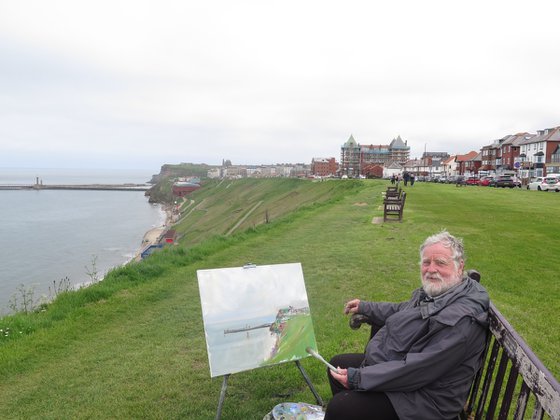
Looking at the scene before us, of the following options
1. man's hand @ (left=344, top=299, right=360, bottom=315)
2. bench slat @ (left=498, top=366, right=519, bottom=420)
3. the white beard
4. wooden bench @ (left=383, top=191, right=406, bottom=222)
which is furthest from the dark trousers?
wooden bench @ (left=383, top=191, right=406, bottom=222)

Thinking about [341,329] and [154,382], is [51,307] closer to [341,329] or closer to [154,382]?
[154,382]

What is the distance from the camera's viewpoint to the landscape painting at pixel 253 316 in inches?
150

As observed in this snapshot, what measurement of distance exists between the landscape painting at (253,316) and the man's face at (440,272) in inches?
56.4

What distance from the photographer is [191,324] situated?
22.3 ft

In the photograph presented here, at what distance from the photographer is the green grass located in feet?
15.2

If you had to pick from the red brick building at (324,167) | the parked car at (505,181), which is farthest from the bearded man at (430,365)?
the red brick building at (324,167)

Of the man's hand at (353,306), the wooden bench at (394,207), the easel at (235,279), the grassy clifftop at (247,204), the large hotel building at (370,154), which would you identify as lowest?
the grassy clifftop at (247,204)

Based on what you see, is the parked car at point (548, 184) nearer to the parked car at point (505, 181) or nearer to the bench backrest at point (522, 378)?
the parked car at point (505, 181)

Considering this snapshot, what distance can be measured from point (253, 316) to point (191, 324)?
126 inches

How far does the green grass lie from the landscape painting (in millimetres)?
803

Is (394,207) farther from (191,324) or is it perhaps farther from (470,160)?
(470,160)

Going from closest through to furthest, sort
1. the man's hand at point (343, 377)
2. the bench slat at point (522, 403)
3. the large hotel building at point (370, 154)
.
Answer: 1. the bench slat at point (522, 403)
2. the man's hand at point (343, 377)
3. the large hotel building at point (370, 154)

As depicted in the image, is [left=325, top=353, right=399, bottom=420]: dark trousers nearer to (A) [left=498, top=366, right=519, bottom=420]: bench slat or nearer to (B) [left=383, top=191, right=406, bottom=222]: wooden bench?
(A) [left=498, top=366, right=519, bottom=420]: bench slat

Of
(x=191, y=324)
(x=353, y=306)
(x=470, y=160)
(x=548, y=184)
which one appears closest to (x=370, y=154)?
(x=470, y=160)
